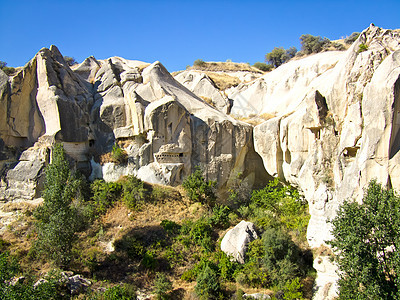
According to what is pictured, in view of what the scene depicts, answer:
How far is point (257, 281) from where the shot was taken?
44.3 feet

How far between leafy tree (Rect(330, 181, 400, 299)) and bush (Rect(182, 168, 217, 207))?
8304mm

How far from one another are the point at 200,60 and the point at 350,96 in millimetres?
25988

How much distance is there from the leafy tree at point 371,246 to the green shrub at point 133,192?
10078 mm

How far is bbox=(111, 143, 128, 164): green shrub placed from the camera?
63.2 feet

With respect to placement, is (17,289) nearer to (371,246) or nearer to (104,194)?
(104,194)

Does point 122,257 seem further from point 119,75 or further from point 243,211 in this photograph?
point 119,75

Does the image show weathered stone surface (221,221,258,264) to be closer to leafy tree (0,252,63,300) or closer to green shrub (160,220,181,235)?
green shrub (160,220,181,235)

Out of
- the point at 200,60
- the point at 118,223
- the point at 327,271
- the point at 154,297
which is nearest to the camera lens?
the point at 154,297

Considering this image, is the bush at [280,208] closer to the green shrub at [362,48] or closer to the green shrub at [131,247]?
the green shrub at [131,247]

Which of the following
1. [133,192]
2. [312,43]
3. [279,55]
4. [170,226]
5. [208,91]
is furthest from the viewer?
[279,55]

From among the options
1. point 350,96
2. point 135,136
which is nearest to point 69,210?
point 135,136

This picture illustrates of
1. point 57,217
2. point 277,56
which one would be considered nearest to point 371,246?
point 57,217

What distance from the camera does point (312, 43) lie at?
35.0 m

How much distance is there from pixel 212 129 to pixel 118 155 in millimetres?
5719
